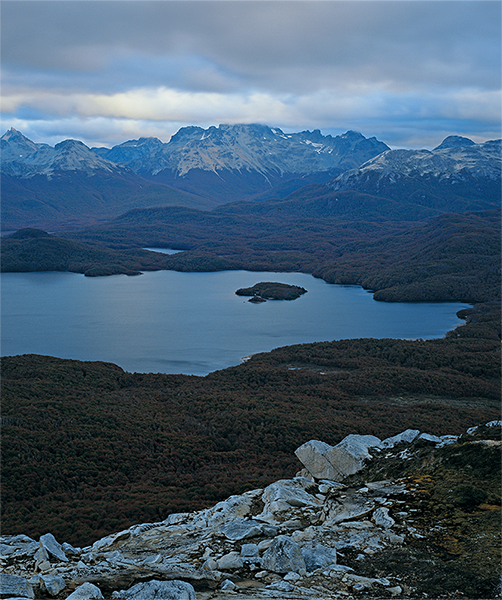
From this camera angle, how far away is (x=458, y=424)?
104 ft

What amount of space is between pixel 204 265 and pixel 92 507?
522 ft

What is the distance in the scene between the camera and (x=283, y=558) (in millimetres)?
9703

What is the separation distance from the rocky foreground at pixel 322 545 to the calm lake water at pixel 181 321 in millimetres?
42865

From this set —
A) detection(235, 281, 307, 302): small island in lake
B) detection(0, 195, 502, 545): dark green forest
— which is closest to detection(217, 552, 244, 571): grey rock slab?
detection(0, 195, 502, 545): dark green forest

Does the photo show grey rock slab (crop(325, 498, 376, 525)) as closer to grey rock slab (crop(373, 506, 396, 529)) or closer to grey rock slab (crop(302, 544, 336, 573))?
grey rock slab (crop(373, 506, 396, 529))

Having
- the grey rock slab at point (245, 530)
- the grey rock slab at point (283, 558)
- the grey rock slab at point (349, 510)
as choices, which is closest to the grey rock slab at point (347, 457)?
the grey rock slab at point (349, 510)

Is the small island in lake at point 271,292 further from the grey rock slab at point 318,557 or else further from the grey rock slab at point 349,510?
the grey rock slab at point 318,557

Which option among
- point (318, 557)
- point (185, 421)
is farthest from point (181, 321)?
point (318, 557)

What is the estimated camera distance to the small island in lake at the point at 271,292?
11431cm

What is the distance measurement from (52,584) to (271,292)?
107853mm

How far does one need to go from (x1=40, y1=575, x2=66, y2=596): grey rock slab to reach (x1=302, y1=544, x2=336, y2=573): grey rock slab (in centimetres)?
443

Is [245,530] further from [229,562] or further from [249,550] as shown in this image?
[229,562]

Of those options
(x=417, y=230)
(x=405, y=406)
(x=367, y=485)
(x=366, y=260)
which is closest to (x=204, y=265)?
(x=366, y=260)

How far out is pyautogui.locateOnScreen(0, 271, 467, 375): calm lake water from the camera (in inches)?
2618
